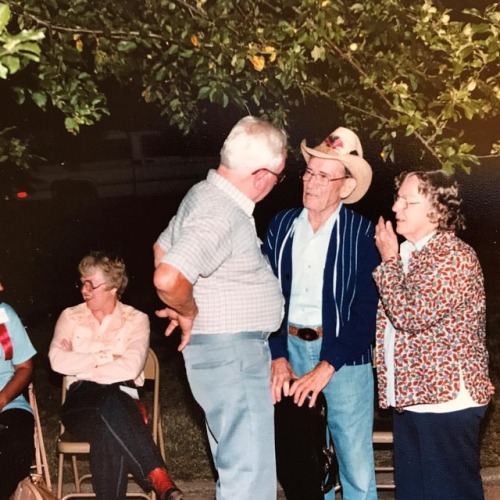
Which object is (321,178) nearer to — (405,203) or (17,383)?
(405,203)

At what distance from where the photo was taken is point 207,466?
221 inches

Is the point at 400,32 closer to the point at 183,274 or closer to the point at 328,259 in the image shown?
the point at 328,259

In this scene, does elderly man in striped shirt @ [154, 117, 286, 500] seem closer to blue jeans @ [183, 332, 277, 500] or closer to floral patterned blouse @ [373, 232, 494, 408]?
blue jeans @ [183, 332, 277, 500]

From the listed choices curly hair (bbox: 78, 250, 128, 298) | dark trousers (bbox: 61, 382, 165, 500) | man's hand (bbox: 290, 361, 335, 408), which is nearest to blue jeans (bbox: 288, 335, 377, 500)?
man's hand (bbox: 290, 361, 335, 408)

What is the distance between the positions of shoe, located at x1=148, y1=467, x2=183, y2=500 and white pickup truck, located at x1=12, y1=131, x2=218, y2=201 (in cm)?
1037

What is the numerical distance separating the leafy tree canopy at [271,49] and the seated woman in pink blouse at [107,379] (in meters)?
1.36

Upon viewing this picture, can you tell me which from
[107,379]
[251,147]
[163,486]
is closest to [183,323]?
[251,147]

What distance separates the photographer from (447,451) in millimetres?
3619

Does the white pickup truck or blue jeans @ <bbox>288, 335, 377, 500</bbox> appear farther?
the white pickup truck

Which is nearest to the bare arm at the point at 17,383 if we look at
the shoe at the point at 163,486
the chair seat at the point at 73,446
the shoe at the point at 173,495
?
the chair seat at the point at 73,446

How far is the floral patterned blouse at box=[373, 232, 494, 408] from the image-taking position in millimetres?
3486

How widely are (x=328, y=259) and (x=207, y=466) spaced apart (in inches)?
91.9

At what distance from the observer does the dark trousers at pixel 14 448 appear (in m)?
4.29

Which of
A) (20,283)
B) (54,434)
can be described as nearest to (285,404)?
(54,434)
